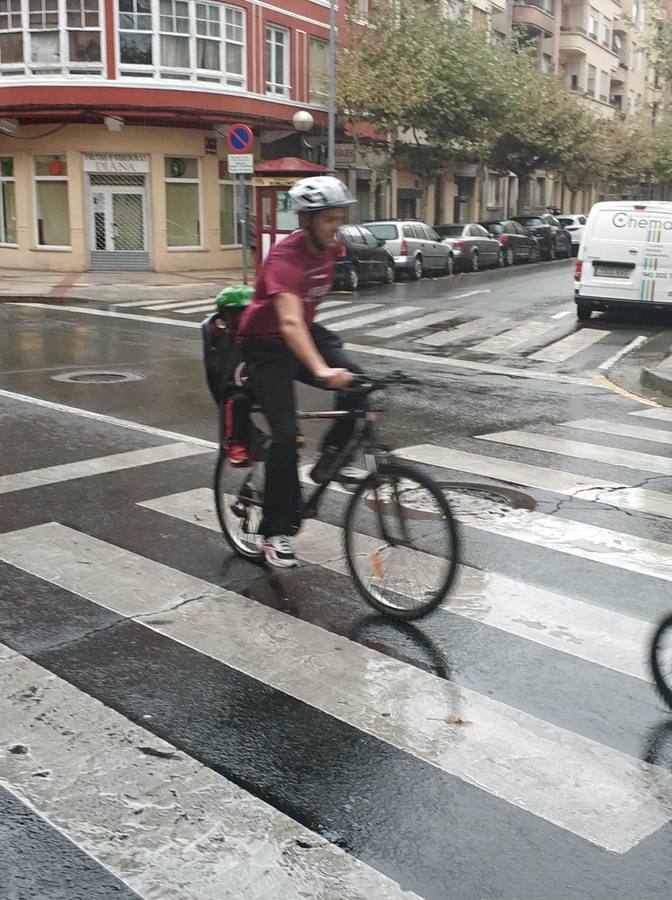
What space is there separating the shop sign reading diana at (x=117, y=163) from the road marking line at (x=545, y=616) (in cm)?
2434

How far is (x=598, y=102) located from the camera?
65.7 m

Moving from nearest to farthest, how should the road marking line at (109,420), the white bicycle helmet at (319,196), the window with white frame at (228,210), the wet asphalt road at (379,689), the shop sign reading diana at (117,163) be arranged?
the wet asphalt road at (379,689), the white bicycle helmet at (319,196), the road marking line at (109,420), the shop sign reading diana at (117,163), the window with white frame at (228,210)

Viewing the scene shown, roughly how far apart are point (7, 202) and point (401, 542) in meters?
27.5

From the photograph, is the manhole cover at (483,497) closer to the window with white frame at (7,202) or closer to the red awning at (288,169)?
the red awning at (288,169)

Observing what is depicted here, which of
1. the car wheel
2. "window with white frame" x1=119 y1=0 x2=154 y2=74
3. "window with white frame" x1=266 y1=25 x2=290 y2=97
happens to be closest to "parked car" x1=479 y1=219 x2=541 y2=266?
the car wheel

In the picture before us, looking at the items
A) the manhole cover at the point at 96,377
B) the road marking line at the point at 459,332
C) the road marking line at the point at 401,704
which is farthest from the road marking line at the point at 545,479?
the road marking line at the point at 459,332

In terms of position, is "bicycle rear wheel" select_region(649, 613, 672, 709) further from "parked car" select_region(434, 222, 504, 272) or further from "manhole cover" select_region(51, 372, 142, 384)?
"parked car" select_region(434, 222, 504, 272)

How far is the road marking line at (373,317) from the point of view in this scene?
675 inches

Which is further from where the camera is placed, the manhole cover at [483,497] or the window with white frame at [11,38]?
the window with white frame at [11,38]

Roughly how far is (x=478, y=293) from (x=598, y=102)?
156 ft

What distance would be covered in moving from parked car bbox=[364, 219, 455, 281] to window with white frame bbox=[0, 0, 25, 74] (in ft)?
32.3

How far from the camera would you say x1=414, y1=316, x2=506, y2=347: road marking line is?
1560cm

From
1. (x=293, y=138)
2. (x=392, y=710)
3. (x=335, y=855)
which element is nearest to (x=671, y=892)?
(x=335, y=855)

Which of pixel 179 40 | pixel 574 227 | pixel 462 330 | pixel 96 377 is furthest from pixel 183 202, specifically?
pixel 574 227
